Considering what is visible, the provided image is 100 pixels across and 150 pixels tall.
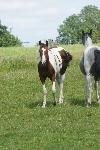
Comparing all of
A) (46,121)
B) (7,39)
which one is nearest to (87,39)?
(46,121)

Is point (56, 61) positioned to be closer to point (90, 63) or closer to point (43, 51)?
point (43, 51)

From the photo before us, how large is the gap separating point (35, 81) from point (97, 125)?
1518 centimetres

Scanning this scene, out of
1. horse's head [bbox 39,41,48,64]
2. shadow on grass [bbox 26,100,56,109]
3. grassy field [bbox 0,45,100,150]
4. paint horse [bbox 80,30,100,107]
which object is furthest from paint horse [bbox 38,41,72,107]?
paint horse [bbox 80,30,100,107]

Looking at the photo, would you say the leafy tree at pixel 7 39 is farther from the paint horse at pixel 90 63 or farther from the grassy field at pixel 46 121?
the paint horse at pixel 90 63

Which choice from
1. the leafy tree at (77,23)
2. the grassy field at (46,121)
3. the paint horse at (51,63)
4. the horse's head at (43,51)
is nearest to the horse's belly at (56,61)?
the paint horse at (51,63)

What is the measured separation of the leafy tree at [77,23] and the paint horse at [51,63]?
4939 inches

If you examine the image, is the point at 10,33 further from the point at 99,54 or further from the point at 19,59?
the point at 99,54

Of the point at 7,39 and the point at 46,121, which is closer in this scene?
the point at 46,121

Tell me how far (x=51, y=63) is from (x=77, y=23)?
136722 mm

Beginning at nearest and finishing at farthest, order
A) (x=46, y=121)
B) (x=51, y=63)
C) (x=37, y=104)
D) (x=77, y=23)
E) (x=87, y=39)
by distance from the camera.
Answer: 1. (x=46, y=121)
2. (x=51, y=63)
3. (x=87, y=39)
4. (x=37, y=104)
5. (x=77, y=23)

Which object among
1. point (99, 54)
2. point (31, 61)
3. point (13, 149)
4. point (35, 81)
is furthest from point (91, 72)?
point (31, 61)

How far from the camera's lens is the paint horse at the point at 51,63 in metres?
18.9

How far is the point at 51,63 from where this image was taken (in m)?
19.4

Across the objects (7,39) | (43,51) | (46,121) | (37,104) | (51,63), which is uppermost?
(43,51)
